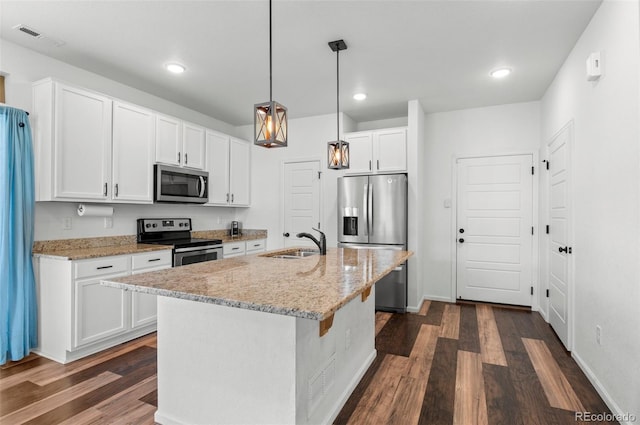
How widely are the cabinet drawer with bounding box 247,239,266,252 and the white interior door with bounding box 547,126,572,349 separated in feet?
12.0

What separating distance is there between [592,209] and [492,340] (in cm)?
152

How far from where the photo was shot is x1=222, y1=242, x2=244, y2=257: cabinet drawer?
4.33 m

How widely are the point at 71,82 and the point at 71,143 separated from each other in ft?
2.45

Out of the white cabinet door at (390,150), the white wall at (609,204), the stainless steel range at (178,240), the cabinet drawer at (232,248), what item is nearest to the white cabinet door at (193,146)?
the stainless steel range at (178,240)

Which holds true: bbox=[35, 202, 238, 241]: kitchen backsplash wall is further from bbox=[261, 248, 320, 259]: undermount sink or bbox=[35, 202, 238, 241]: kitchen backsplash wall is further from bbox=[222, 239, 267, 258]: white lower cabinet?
bbox=[261, 248, 320, 259]: undermount sink

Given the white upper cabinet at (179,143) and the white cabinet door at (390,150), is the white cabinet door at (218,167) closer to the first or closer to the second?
the white upper cabinet at (179,143)

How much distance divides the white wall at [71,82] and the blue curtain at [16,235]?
208mm

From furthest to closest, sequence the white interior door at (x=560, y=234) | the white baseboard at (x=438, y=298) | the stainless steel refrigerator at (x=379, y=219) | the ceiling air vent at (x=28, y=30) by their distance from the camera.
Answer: the white baseboard at (x=438, y=298) < the stainless steel refrigerator at (x=379, y=219) < the white interior door at (x=560, y=234) < the ceiling air vent at (x=28, y=30)

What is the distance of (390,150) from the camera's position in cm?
442

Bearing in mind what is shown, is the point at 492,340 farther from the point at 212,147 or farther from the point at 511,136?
the point at 212,147

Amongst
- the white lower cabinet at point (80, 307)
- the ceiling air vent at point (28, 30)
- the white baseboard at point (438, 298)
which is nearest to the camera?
the ceiling air vent at point (28, 30)

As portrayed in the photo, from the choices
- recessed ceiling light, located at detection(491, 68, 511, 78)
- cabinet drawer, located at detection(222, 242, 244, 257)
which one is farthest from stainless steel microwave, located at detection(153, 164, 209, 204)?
recessed ceiling light, located at detection(491, 68, 511, 78)

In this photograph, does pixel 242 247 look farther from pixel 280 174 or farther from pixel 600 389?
pixel 600 389

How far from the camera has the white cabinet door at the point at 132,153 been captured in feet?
10.9
